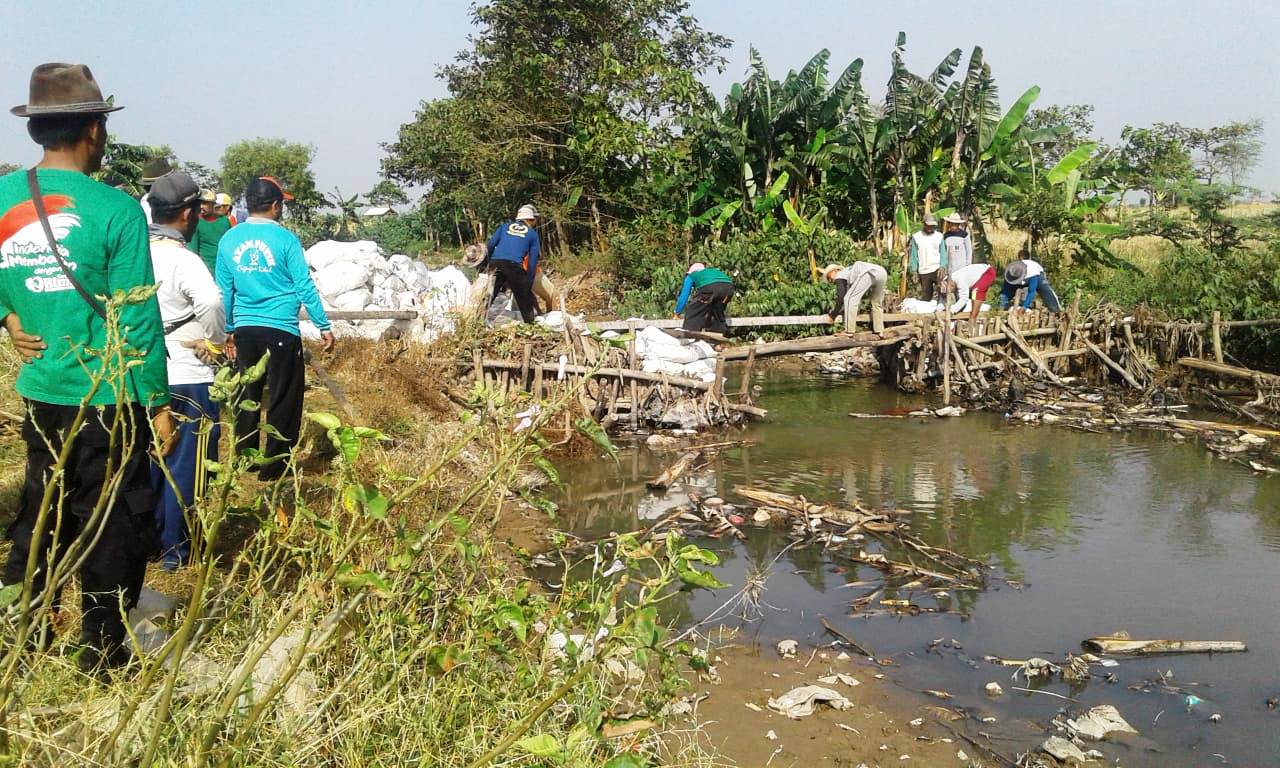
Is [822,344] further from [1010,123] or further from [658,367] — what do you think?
[1010,123]

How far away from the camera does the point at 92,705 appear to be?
212cm

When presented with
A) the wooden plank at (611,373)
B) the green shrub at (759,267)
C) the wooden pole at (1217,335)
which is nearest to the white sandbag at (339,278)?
the wooden plank at (611,373)

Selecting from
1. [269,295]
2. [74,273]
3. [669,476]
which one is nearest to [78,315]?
[74,273]

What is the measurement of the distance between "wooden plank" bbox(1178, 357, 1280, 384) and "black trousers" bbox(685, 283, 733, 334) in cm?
550

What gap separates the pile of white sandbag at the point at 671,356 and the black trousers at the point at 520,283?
1337mm

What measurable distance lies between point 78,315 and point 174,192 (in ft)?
4.58

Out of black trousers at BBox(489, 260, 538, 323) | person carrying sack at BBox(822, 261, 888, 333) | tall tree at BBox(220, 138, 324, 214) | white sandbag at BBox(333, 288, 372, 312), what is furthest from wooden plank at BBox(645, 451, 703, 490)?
tall tree at BBox(220, 138, 324, 214)

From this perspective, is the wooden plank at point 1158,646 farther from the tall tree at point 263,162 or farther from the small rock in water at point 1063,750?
the tall tree at point 263,162

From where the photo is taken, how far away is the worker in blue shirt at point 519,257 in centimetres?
984

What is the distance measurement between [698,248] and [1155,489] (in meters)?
9.97

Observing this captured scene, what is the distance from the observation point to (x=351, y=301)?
1022cm

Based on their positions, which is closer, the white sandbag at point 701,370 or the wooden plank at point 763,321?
the white sandbag at point 701,370

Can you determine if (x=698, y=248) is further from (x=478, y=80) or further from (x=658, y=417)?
(x=658, y=417)

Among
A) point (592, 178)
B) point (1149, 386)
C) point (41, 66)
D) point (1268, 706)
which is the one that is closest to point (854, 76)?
point (592, 178)
